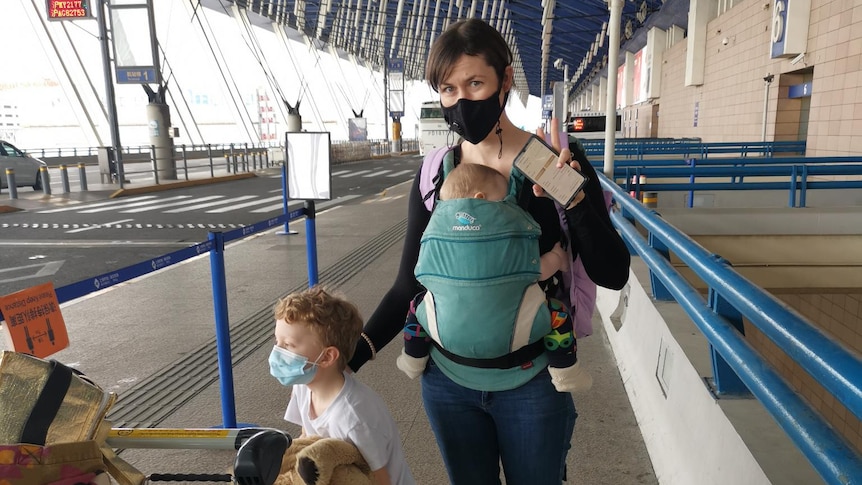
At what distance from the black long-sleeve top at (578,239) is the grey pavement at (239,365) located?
153cm

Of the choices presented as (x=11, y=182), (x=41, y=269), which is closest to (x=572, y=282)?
(x=41, y=269)

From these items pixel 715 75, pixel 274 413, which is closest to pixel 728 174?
pixel 274 413

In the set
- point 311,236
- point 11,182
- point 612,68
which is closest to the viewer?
point 311,236

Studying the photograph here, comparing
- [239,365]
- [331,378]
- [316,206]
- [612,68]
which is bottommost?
[239,365]

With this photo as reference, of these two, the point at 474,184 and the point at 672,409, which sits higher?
the point at 474,184

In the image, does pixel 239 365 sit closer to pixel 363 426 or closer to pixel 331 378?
pixel 331 378

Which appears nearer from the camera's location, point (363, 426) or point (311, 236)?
point (363, 426)

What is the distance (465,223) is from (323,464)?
0.81m

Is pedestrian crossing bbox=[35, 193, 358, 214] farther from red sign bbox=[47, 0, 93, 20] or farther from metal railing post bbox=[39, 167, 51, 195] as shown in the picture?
red sign bbox=[47, 0, 93, 20]

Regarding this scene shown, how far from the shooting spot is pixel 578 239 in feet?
5.56

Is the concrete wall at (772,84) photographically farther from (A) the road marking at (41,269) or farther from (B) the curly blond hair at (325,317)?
(A) the road marking at (41,269)

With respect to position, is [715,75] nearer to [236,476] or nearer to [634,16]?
[634,16]

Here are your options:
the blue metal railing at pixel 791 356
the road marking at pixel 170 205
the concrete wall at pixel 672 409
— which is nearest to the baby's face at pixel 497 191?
the blue metal railing at pixel 791 356

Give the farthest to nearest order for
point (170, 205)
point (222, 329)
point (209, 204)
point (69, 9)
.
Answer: point (69, 9) → point (209, 204) → point (170, 205) → point (222, 329)
